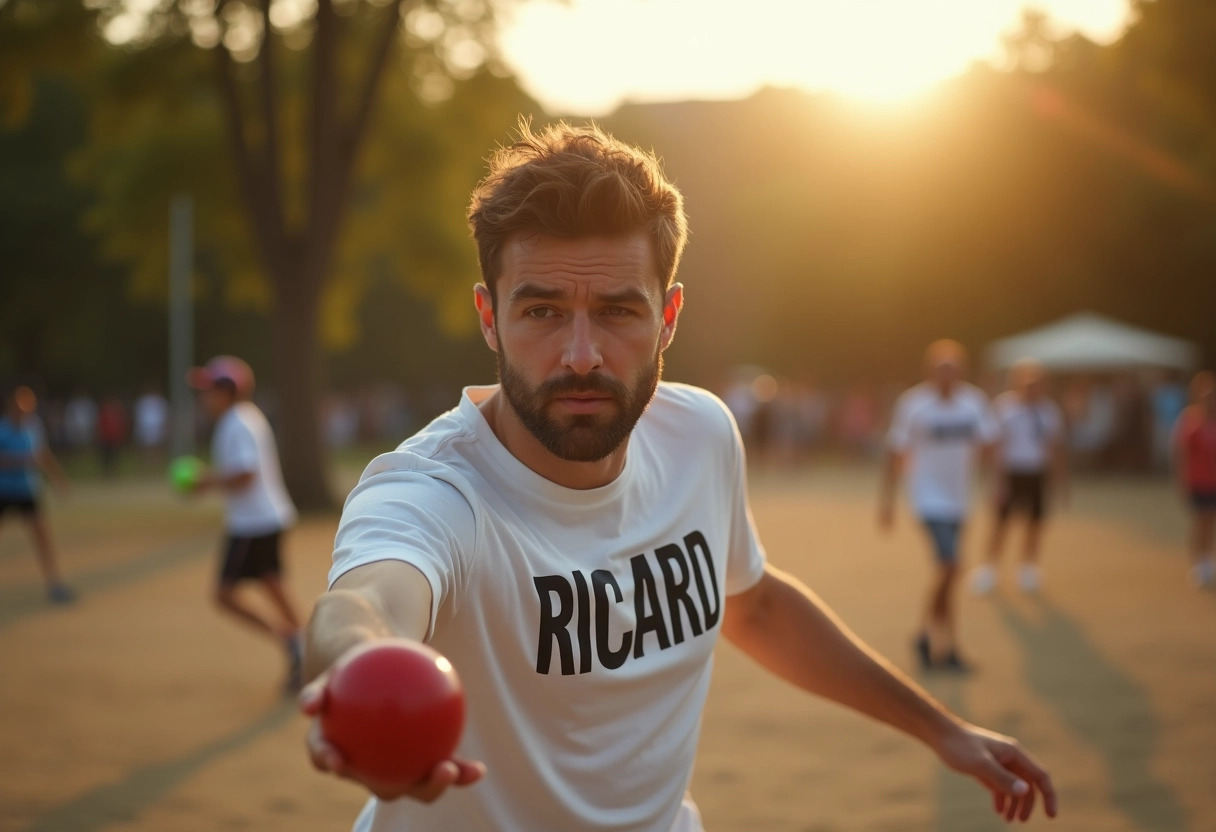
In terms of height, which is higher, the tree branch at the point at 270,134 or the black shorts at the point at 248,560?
the tree branch at the point at 270,134

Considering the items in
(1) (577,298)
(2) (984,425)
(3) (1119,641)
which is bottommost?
(3) (1119,641)

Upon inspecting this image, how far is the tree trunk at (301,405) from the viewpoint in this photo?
850 inches

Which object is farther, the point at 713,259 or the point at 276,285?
the point at 713,259

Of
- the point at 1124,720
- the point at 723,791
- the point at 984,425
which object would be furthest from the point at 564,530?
the point at 984,425

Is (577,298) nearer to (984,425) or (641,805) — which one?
(641,805)

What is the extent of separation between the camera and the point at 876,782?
653 centimetres

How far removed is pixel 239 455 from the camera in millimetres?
9289

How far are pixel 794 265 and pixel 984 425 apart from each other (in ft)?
139

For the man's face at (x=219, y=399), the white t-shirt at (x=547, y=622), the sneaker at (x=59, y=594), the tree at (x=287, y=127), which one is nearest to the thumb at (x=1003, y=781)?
the white t-shirt at (x=547, y=622)

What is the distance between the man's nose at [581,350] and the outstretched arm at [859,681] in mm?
965

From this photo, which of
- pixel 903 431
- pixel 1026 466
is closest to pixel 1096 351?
pixel 1026 466

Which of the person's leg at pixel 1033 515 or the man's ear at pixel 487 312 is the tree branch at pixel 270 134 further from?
the man's ear at pixel 487 312

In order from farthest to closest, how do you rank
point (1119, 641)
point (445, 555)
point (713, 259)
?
point (713, 259) < point (1119, 641) < point (445, 555)

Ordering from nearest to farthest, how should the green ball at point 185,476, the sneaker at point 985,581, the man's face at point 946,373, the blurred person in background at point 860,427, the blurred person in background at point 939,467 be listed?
1. the blurred person in background at point 939,467
2. the man's face at point 946,373
3. the green ball at point 185,476
4. the sneaker at point 985,581
5. the blurred person in background at point 860,427
